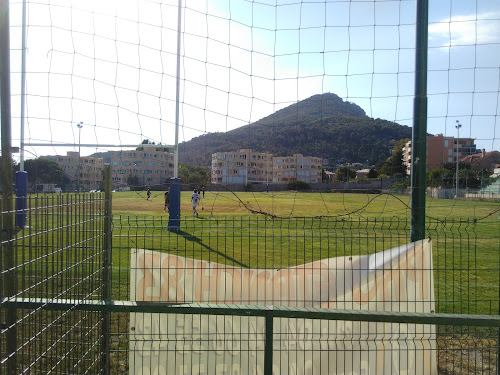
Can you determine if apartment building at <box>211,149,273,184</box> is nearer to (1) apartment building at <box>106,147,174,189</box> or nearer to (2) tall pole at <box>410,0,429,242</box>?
(1) apartment building at <box>106,147,174,189</box>

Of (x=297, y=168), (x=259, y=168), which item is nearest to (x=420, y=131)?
(x=297, y=168)

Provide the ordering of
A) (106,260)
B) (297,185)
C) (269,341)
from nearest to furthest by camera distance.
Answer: (269,341) → (106,260) → (297,185)

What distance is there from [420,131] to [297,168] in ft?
5.50

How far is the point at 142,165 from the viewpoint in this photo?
7543 mm

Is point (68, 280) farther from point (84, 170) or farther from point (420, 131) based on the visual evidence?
point (420, 131)

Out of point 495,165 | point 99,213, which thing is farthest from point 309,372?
point 495,165

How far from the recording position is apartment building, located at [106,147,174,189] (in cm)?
605

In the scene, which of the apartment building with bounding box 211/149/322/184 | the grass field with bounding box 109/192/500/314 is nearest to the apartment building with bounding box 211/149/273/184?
the apartment building with bounding box 211/149/322/184

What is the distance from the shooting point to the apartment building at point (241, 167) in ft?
18.0

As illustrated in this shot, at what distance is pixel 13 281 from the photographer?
2.40 metres

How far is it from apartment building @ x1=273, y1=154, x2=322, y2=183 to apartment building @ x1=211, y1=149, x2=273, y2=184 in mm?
110

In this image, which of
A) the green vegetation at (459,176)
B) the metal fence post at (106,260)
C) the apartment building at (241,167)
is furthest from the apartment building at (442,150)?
the metal fence post at (106,260)

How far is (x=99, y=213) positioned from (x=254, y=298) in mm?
1596

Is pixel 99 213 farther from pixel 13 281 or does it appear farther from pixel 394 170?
pixel 394 170
